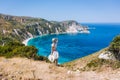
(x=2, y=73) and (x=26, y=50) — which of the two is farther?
(x=26, y=50)

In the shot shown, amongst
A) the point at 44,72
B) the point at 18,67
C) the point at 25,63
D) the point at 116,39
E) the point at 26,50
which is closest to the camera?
the point at 44,72

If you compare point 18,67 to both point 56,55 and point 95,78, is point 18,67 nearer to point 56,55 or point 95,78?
point 56,55

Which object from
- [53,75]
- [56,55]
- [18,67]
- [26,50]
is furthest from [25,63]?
[26,50]

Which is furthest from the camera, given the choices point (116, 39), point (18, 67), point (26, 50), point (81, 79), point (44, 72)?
point (116, 39)

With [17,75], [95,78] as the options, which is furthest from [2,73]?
[95,78]

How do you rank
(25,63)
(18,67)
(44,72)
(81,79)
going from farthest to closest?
1. (25,63)
2. (18,67)
3. (44,72)
4. (81,79)

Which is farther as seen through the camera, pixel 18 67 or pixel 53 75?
pixel 18 67

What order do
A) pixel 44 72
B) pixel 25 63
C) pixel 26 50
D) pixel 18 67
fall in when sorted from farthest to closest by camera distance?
pixel 26 50, pixel 25 63, pixel 18 67, pixel 44 72

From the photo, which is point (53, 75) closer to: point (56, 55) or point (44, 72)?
point (44, 72)

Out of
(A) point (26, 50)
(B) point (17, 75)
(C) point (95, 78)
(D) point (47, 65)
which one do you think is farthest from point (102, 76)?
(A) point (26, 50)
